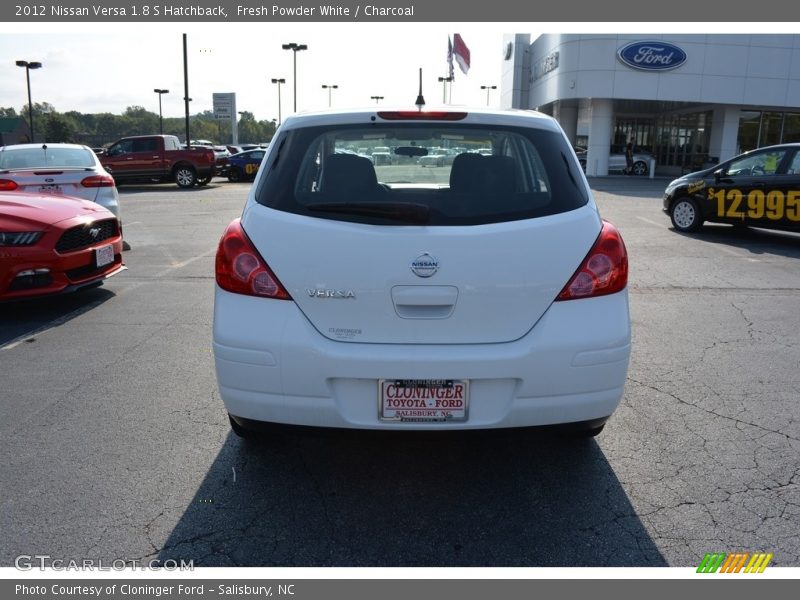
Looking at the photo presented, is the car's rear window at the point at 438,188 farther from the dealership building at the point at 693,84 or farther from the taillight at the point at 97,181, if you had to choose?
the dealership building at the point at 693,84

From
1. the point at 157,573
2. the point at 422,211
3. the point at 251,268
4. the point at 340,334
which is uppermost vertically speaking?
the point at 422,211

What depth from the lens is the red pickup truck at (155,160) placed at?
970 inches

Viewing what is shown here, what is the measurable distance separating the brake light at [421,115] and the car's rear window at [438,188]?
0.11 ft

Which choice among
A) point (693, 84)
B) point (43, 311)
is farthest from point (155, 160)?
point (693, 84)

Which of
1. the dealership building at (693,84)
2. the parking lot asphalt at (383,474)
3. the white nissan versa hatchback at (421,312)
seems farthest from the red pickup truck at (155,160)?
the white nissan versa hatchback at (421,312)

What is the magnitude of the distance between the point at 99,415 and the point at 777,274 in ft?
26.0

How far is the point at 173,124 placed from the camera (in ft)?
463

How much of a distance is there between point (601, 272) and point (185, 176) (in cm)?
2417

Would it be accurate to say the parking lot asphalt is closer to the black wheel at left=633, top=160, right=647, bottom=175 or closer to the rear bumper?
the rear bumper

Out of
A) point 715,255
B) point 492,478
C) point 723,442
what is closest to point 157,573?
point 492,478

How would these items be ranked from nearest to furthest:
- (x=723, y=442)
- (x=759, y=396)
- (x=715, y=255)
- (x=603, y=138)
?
1. (x=723, y=442)
2. (x=759, y=396)
3. (x=715, y=255)
4. (x=603, y=138)

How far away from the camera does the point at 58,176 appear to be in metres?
9.75

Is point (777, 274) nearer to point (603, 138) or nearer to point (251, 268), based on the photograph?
point (251, 268)

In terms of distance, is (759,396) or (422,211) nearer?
(422,211)
